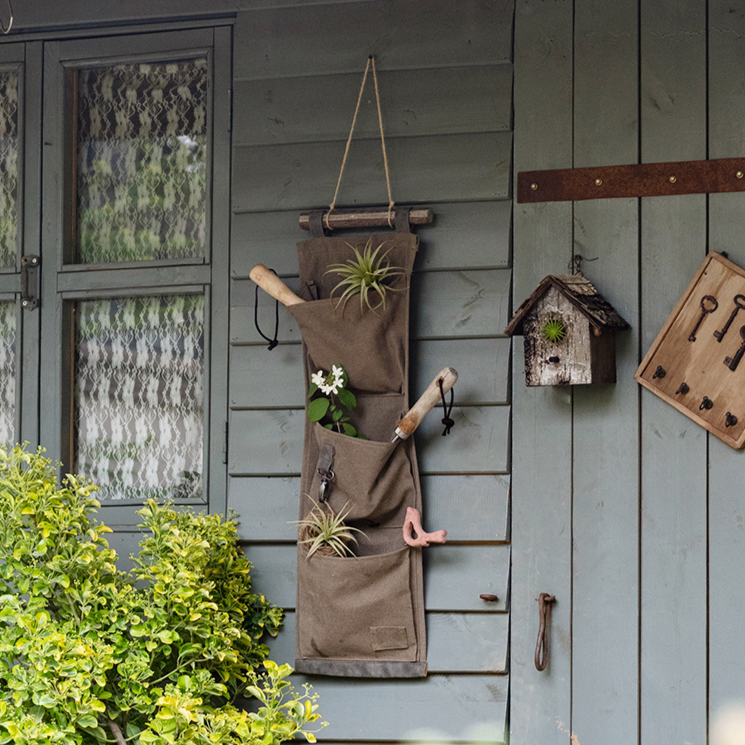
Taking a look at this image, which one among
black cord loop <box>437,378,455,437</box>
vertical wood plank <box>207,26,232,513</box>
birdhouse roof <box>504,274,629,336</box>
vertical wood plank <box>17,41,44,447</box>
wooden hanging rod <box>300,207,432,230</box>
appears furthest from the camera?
vertical wood plank <box>17,41,44,447</box>

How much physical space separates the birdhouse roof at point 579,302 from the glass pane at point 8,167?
58.5 inches

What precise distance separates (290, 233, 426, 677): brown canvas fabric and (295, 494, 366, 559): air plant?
2 cm

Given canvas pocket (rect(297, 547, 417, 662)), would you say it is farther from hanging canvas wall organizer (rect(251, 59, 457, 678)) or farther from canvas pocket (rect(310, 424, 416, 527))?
canvas pocket (rect(310, 424, 416, 527))

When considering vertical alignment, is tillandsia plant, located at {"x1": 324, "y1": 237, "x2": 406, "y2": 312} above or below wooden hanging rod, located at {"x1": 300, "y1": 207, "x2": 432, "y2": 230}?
below

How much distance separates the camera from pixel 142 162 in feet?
8.13

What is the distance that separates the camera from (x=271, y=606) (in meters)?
2.21

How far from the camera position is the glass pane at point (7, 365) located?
2480 millimetres

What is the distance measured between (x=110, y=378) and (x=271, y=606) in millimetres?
806

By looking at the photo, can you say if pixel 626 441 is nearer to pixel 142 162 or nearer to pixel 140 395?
pixel 140 395

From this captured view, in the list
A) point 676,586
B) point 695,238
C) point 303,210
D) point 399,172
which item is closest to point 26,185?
point 303,210

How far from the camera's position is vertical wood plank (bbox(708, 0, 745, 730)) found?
2.01 metres

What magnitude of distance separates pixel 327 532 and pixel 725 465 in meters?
0.98

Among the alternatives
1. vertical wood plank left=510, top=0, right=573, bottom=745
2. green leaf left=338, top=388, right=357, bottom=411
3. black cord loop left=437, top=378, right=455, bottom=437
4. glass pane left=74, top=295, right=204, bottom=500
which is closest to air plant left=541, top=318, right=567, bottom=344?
vertical wood plank left=510, top=0, right=573, bottom=745

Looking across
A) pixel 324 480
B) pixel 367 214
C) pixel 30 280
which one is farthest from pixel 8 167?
pixel 324 480
